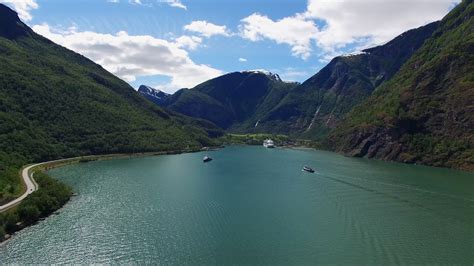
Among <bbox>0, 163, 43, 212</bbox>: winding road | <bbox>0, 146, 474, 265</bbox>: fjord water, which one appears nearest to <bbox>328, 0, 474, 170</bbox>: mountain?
<bbox>0, 146, 474, 265</bbox>: fjord water

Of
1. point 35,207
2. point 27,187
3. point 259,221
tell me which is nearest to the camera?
point 35,207

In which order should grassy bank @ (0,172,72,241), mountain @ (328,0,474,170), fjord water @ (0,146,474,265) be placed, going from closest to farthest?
fjord water @ (0,146,474,265) < grassy bank @ (0,172,72,241) < mountain @ (328,0,474,170)

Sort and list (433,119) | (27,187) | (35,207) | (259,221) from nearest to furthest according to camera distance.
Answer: (35,207) < (259,221) < (27,187) < (433,119)

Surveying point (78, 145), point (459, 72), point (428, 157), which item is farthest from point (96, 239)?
point (459, 72)

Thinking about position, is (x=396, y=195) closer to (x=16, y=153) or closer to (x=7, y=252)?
(x=7, y=252)

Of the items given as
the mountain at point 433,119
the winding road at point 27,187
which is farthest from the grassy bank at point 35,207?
the mountain at point 433,119

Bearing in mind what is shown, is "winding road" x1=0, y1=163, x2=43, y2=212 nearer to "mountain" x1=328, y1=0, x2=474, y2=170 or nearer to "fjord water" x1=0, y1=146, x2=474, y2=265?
"fjord water" x1=0, y1=146, x2=474, y2=265

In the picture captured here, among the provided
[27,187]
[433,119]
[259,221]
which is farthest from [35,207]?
[433,119]

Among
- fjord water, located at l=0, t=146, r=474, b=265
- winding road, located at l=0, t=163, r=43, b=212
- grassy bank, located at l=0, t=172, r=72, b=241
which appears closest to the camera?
fjord water, located at l=0, t=146, r=474, b=265

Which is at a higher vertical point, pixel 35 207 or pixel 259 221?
pixel 35 207

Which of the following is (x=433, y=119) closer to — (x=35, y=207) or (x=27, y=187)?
(x=27, y=187)
